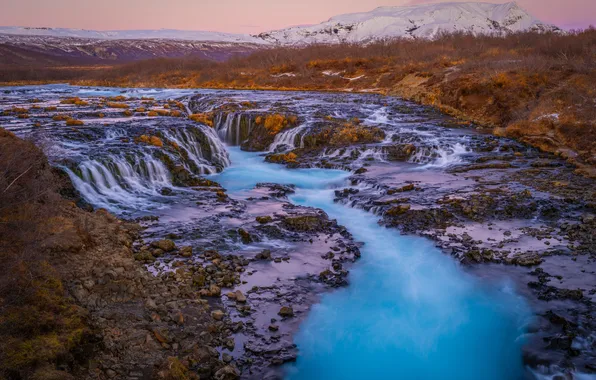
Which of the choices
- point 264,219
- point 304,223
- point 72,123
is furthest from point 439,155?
point 72,123

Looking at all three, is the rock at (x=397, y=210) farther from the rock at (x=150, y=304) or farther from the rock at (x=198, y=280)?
the rock at (x=150, y=304)

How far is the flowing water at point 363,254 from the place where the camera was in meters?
6.04

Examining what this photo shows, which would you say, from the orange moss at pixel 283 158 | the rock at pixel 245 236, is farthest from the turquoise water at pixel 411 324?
the orange moss at pixel 283 158

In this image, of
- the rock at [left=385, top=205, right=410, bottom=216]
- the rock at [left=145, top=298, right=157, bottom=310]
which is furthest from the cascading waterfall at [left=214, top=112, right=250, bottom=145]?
the rock at [left=145, top=298, right=157, bottom=310]

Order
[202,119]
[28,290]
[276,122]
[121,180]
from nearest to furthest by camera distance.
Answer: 1. [28,290]
2. [121,180]
3. [276,122]
4. [202,119]

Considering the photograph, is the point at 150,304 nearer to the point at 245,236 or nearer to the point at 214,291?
the point at 214,291

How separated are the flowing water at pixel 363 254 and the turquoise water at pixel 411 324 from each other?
0.7 inches

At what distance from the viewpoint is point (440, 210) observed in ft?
34.2

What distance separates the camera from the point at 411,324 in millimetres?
6867

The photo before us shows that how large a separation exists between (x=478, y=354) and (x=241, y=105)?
20848mm

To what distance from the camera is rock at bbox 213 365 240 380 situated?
4937 millimetres

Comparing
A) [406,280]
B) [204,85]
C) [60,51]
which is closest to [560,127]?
[406,280]

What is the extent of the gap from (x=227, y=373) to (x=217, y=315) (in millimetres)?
1168

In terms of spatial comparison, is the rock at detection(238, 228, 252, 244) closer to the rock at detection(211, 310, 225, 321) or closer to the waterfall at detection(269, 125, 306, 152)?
the rock at detection(211, 310, 225, 321)
